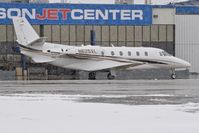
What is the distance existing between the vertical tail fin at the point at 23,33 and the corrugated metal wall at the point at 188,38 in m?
17.1

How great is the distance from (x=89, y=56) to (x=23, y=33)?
5.47 m

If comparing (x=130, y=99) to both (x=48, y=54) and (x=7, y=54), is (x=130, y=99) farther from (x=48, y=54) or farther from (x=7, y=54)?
(x=7, y=54)

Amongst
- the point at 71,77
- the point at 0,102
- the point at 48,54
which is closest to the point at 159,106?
the point at 0,102

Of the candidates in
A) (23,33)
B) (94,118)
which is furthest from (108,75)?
(94,118)

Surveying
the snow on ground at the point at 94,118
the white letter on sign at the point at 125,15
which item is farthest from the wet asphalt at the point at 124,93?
the white letter on sign at the point at 125,15

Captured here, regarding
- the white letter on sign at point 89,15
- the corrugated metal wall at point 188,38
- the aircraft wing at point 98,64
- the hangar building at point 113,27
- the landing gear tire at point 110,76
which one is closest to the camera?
the aircraft wing at point 98,64

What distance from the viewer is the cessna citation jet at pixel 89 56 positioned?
142 feet

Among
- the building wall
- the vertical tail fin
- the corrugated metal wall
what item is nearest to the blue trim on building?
the building wall

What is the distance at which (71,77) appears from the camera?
49969 mm

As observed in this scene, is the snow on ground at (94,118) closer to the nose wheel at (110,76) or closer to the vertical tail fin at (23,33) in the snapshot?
the vertical tail fin at (23,33)

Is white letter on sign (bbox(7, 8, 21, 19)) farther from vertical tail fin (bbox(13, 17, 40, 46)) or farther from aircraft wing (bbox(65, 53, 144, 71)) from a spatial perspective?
aircraft wing (bbox(65, 53, 144, 71))

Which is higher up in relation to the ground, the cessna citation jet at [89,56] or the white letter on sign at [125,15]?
the white letter on sign at [125,15]

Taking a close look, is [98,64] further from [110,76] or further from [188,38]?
[188,38]

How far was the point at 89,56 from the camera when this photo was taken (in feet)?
148
